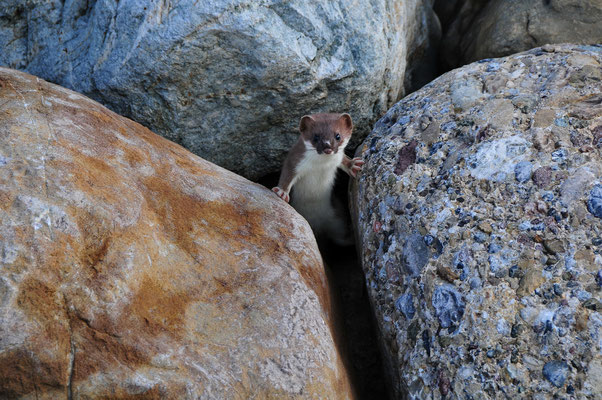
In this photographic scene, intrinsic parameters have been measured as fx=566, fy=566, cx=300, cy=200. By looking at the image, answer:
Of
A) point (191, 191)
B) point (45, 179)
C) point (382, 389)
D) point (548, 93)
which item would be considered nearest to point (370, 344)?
point (382, 389)

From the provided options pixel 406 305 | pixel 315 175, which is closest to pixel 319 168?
pixel 315 175

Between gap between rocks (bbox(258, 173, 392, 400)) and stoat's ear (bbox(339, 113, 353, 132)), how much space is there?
3.51ft

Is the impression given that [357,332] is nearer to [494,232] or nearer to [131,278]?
[494,232]

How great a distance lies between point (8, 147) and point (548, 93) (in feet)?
9.83

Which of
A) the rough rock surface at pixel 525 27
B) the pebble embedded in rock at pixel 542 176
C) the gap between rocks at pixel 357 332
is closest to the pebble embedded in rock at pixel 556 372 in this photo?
the pebble embedded in rock at pixel 542 176

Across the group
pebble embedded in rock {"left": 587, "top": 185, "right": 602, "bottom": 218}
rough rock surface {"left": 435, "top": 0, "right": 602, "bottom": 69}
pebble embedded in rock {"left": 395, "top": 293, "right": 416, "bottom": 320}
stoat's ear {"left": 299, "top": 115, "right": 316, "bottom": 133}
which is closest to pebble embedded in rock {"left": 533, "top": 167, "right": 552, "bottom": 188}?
pebble embedded in rock {"left": 587, "top": 185, "right": 602, "bottom": 218}

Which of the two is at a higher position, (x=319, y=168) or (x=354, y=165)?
(x=354, y=165)

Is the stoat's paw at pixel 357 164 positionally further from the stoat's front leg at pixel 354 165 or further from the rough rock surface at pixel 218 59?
the rough rock surface at pixel 218 59

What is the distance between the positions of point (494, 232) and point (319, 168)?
200 centimetres

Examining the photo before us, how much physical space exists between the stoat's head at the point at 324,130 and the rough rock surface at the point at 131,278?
1.05 meters

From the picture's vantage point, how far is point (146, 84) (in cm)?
390

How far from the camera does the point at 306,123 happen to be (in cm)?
428

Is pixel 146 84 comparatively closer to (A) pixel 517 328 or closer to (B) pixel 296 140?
(B) pixel 296 140

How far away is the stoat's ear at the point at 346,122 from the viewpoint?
4.24 meters
